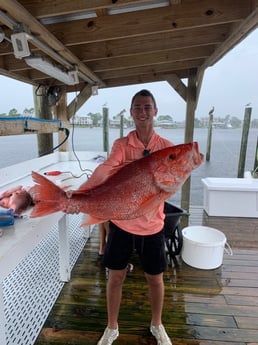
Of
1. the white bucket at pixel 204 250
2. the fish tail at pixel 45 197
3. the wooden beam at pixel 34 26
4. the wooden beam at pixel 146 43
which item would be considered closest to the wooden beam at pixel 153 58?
the wooden beam at pixel 146 43

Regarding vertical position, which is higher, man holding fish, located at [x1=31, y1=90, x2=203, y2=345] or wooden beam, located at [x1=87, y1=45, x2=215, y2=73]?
wooden beam, located at [x1=87, y1=45, x2=215, y2=73]

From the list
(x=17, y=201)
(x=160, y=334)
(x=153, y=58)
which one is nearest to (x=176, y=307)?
(x=160, y=334)

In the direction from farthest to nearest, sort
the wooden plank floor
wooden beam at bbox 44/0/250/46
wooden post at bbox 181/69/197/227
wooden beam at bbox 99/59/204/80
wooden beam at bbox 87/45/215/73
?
wooden post at bbox 181/69/197/227 < wooden beam at bbox 99/59/204/80 < wooden beam at bbox 87/45/215/73 < wooden beam at bbox 44/0/250/46 < the wooden plank floor

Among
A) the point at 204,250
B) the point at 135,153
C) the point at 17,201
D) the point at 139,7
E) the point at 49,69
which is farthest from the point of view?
the point at 204,250

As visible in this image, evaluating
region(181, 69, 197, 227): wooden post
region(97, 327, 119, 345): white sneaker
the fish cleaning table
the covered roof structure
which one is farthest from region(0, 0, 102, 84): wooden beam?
region(97, 327, 119, 345): white sneaker

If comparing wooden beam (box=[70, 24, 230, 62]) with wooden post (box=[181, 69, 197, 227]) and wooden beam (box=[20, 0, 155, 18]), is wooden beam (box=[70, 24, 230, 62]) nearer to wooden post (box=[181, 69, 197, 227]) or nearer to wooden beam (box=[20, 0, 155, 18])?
Answer: wooden beam (box=[20, 0, 155, 18])

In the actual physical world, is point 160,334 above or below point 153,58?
below

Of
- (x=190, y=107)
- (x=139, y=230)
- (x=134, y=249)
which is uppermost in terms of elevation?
(x=190, y=107)

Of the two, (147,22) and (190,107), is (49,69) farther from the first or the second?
(190,107)

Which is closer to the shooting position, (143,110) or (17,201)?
(143,110)

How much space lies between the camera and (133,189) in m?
1.01

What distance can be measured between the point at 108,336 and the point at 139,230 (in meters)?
0.78

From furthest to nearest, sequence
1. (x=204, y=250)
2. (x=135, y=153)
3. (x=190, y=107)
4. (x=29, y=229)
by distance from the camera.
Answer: (x=190, y=107), (x=204, y=250), (x=135, y=153), (x=29, y=229)

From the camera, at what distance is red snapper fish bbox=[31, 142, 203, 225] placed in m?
0.97
